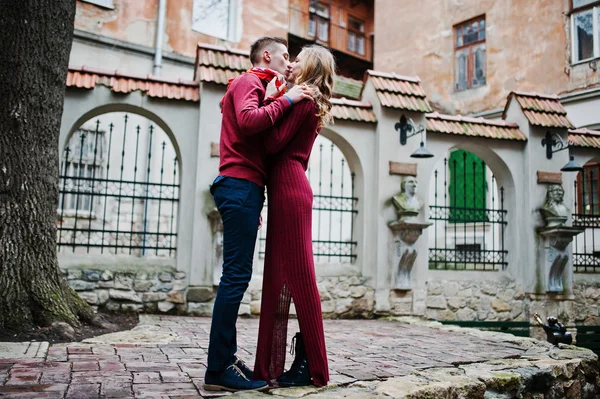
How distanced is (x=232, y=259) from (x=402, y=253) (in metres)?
5.18

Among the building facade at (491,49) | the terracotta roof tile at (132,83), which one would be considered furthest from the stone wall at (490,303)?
the building facade at (491,49)

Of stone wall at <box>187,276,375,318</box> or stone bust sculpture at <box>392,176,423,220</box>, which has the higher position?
stone bust sculpture at <box>392,176,423,220</box>

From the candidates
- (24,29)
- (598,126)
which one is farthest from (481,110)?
(24,29)

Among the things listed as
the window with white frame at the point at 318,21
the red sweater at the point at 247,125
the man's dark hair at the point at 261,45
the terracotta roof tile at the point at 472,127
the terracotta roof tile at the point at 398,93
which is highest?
the window with white frame at the point at 318,21

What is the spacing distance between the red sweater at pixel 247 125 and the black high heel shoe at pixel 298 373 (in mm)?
890

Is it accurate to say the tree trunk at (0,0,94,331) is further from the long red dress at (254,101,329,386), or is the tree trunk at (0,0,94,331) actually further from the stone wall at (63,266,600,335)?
the long red dress at (254,101,329,386)

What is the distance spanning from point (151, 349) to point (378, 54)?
16287 mm

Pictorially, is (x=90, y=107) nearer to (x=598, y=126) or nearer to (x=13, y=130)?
(x=13, y=130)

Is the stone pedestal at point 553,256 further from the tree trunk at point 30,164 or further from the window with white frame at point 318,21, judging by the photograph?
the window with white frame at point 318,21

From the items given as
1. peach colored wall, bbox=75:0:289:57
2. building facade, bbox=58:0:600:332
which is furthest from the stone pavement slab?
peach colored wall, bbox=75:0:289:57

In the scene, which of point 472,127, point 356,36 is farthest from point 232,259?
point 356,36

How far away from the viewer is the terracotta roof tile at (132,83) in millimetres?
6633

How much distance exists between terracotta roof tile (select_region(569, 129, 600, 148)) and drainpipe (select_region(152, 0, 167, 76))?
384 inches

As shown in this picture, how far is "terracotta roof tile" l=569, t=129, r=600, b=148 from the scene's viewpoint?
29.1ft
